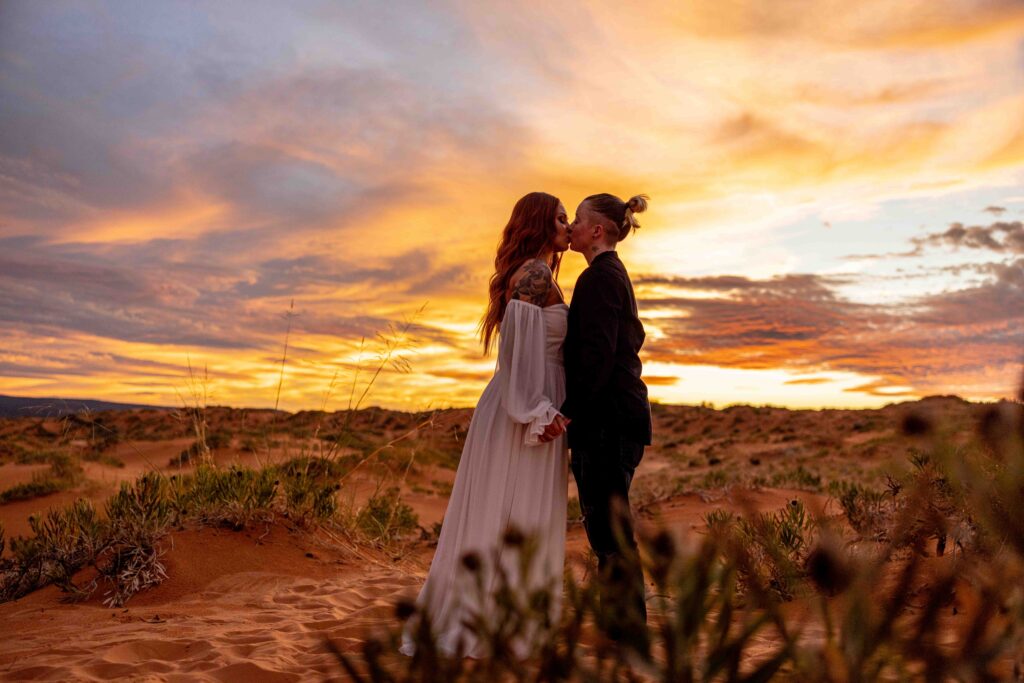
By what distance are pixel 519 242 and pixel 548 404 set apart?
41.8 inches

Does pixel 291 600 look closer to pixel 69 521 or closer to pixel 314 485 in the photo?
pixel 314 485

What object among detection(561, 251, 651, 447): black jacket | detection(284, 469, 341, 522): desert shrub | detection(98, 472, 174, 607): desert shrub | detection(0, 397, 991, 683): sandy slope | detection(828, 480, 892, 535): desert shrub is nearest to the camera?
detection(561, 251, 651, 447): black jacket

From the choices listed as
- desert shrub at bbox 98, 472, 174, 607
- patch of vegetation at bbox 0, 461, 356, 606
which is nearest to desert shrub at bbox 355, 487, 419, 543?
patch of vegetation at bbox 0, 461, 356, 606

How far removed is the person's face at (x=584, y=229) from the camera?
4890 mm

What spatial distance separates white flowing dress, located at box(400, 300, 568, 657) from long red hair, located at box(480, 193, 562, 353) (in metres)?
0.36

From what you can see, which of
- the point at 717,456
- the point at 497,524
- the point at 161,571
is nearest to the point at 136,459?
the point at 717,456

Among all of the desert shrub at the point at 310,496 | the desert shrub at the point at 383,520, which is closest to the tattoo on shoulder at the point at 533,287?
the desert shrub at the point at 310,496

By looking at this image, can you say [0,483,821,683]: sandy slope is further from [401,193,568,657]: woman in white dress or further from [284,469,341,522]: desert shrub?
[401,193,568,657]: woman in white dress

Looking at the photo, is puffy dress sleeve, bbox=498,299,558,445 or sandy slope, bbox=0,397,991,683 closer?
puffy dress sleeve, bbox=498,299,558,445

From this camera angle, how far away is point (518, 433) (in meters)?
4.82

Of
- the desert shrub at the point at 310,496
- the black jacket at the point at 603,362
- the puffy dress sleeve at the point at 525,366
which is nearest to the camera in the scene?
the black jacket at the point at 603,362

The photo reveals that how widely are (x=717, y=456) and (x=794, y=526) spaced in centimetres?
1921

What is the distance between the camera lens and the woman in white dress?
4.63 m

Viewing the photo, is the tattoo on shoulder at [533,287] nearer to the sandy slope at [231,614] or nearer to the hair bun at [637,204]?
the hair bun at [637,204]
